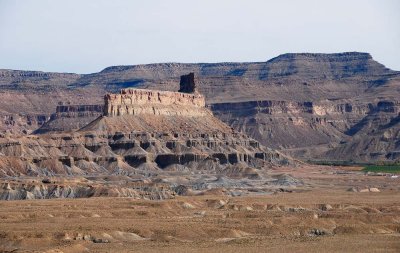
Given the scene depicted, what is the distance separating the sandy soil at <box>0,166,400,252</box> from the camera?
8725 centimetres

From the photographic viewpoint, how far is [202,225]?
3999 inches

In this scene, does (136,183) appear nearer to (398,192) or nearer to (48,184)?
(48,184)

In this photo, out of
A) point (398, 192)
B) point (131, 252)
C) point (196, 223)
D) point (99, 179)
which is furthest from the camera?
point (99, 179)

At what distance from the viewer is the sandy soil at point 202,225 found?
8725 cm

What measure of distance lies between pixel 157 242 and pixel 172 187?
7475 centimetres

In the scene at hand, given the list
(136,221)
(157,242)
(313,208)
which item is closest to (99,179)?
(313,208)

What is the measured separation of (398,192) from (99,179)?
53453mm

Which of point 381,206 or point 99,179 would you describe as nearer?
point 381,206

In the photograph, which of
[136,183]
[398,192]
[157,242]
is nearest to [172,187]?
[136,183]

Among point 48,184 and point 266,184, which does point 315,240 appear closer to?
point 48,184

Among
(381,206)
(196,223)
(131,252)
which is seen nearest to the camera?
(131,252)

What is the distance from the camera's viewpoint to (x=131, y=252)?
270ft

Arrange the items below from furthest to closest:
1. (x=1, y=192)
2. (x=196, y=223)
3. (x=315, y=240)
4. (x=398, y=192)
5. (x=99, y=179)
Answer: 1. (x=99, y=179)
2. (x=398, y=192)
3. (x=1, y=192)
4. (x=196, y=223)
5. (x=315, y=240)

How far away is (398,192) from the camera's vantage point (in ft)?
540
